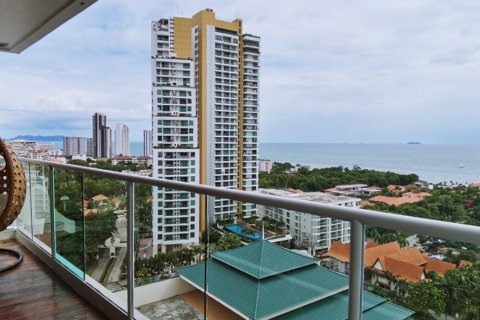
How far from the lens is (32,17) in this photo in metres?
3.39

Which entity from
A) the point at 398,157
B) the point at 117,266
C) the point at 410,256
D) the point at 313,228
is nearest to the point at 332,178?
the point at 398,157

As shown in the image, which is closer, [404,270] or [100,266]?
[404,270]

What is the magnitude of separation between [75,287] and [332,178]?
422cm

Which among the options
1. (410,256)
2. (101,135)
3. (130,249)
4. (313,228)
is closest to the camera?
(410,256)

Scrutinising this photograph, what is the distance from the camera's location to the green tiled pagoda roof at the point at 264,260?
146 cm

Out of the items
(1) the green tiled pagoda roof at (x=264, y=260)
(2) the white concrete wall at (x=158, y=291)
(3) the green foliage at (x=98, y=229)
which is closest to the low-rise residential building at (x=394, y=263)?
(1) the green tiled pagoda roof at (x=264, y=260)

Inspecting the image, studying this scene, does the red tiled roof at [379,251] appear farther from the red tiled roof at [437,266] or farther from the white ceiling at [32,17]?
the white ceiling at [32,17]

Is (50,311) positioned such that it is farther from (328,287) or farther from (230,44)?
(230,44)

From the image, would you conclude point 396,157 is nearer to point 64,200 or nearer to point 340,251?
point 64,200

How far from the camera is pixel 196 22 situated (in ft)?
60.4

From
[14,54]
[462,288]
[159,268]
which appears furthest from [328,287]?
[14,54]

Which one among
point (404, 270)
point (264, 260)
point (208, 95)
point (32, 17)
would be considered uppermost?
point (208, 95)

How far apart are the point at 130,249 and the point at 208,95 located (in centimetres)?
1472

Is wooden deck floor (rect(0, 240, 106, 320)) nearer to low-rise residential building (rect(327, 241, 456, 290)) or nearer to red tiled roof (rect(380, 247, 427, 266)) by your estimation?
low-rise residential building (rect(327, 241, 456, 290))
